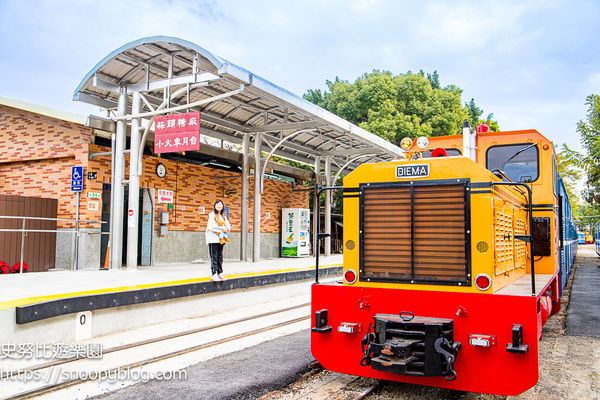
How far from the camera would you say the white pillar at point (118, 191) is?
1088cm

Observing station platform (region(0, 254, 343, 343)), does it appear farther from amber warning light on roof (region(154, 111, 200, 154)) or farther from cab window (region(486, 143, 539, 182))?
cab window (region(486, 143, 539, 182))

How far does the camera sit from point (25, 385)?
15.5 ft

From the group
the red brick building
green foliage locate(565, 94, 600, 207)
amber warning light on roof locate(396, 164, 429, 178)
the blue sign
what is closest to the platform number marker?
amber warning light on roof locate(396, 164, 429, 178)

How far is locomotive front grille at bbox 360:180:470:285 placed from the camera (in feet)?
14.3

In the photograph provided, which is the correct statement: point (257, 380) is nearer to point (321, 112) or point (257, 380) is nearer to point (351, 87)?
point (321, 112)

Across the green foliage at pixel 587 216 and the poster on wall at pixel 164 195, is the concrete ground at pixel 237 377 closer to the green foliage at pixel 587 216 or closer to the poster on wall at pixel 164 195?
the poster on wall at pixel 164 195

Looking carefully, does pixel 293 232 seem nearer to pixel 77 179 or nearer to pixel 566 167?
pixel 77 179

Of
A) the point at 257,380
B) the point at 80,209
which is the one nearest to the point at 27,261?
the point at 80,209

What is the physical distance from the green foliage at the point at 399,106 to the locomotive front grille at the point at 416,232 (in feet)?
71.5

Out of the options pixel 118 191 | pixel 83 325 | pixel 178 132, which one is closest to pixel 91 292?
pixel 83 325

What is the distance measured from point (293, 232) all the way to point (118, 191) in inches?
346

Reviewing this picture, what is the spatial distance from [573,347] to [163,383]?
5168 millimetres

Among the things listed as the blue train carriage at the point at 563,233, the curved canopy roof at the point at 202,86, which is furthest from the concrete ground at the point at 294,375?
the curved canopy roof at the point at 202,86

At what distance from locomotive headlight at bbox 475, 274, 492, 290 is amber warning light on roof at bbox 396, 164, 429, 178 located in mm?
1029
